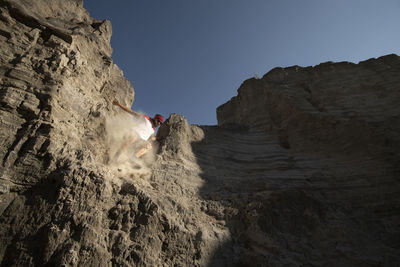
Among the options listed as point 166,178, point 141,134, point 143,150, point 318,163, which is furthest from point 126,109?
point 318,163

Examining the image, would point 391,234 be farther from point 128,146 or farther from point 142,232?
point 128,146

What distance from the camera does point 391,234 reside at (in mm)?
5082

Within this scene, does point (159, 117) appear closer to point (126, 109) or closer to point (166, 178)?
point (126, 109)

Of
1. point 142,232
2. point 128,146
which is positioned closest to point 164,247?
point 142,232

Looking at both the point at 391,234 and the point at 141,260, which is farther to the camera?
the point at 391,234

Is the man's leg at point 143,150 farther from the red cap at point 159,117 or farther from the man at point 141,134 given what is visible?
the red cap at point 159,117

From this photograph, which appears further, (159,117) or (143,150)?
(159,117)

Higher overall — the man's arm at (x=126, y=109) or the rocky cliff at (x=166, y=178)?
the man's arm at (x=126, y=109)

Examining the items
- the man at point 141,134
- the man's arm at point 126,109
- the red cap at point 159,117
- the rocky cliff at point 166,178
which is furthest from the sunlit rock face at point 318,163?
the man's arm at point 126,109

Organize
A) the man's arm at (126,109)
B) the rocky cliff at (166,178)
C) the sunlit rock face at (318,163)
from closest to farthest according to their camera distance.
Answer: the rocky cliff at (166,178), the sunlit rock face at (318,163), the man's arm at (126,109)

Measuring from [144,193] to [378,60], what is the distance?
11.9 meters

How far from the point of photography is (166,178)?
5.05 meters

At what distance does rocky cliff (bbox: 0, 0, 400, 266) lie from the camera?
2.95 meters

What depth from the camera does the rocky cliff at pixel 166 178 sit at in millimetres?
2953
